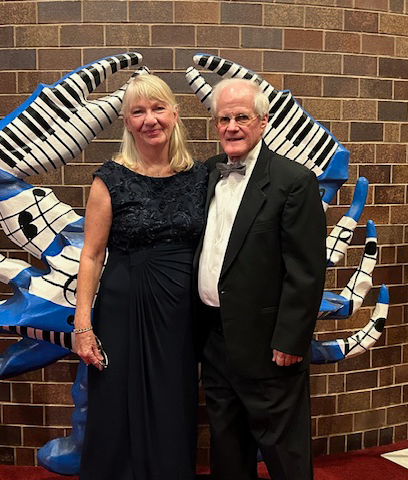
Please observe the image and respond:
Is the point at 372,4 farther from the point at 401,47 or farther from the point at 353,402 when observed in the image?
the point at 353,402

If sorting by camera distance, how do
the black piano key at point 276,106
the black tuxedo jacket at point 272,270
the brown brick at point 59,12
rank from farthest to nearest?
1. the brown brick at point 59,12
2. the black piano key at point 276,106
3. the black tuxedo jacket at point 272,270

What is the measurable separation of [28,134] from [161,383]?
1.17 meters

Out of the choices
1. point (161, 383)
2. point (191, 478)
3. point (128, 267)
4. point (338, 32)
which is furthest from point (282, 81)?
point (191, 478)

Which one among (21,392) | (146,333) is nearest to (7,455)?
(21,392)

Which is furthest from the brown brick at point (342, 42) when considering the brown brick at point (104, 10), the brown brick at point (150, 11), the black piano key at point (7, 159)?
the black piano key at point (7, 159)

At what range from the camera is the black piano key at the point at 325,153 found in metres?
2.69

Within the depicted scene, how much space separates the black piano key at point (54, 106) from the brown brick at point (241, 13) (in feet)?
3.43

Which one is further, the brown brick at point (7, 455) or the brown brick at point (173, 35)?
the brown brick at point (7, 455)

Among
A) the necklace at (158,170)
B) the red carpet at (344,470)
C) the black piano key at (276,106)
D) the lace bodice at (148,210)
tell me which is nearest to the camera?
the lace bodice at (148,210)

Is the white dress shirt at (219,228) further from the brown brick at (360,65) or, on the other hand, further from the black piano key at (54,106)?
the brown brick at (360,65)

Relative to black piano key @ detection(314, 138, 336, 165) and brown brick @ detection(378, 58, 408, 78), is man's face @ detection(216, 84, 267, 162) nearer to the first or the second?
black piano key @ detection(314, 138, 336, 165)

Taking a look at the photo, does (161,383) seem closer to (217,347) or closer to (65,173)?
(217,347)

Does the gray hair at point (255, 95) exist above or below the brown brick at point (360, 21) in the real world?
below

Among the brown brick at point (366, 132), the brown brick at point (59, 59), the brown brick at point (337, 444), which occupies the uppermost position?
the brown brick at point (59, 59)
